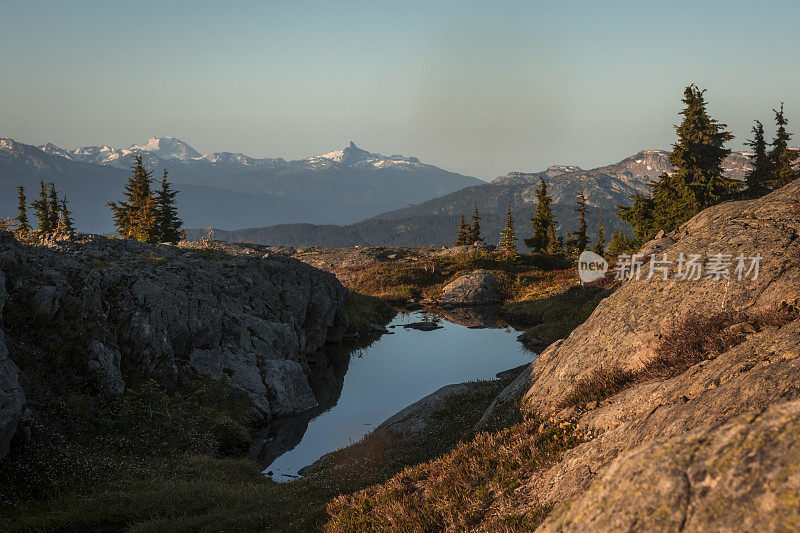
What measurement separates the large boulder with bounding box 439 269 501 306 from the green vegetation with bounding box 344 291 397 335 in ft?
24.1

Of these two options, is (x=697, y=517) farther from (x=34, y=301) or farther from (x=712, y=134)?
(x=712, y=134)

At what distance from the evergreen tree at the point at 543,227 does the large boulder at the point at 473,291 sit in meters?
31.2

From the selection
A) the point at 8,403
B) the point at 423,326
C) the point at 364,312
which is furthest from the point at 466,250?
the point at 8,403

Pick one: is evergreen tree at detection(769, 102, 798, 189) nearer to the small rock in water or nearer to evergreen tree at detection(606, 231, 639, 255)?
evergreen tree at detection(606, 231, 639, 255)

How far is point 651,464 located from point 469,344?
32.3 metres

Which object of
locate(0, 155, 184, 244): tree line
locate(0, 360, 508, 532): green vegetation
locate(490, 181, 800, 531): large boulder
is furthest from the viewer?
locate(0, 155, 184, 244): tree line

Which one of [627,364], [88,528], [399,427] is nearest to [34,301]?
[88,528]

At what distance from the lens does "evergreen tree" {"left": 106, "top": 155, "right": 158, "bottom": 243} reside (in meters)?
49.2

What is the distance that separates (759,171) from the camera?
5134 cm

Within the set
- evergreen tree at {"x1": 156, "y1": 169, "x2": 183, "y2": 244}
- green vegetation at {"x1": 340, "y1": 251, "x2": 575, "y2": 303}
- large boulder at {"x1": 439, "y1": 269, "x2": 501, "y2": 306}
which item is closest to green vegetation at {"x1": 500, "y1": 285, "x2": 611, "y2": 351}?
large boulder at {"x1": 439, "y1": 269, "x2": 501, "y2": 306}

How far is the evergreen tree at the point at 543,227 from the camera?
8356 cm

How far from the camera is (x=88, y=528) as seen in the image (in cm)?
1020

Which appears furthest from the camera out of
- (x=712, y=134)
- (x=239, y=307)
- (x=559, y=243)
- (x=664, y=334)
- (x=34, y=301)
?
(x=559, y=243)

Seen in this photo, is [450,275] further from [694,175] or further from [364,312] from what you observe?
[694,175]
